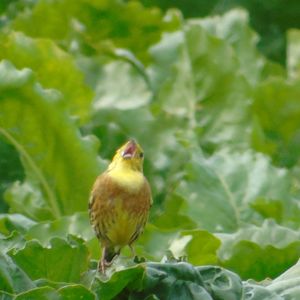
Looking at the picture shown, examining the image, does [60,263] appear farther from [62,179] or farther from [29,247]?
[62,179]

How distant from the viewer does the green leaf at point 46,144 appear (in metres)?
5.18

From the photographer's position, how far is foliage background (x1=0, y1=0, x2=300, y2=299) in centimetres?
387

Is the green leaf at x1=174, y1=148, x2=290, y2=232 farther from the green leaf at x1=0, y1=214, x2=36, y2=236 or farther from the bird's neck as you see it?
the bird's neck

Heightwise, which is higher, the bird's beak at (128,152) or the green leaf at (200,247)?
the bird's beak at (128,152)

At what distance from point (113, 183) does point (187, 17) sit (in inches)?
161

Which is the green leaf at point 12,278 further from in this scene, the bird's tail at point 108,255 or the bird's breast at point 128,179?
the bird's breast at point 128,179

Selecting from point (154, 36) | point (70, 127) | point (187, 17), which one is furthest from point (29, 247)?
point (187, 17)

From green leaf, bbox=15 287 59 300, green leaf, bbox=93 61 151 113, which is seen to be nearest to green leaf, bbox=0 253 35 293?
green leaf, bbox=15 287 59 300

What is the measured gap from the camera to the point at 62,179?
536cm

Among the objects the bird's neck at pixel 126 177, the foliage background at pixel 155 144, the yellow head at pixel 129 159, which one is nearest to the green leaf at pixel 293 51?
the foliage background at pixel 155 144

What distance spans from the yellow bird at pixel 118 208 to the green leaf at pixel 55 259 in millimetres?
263

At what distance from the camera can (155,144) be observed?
6043mm

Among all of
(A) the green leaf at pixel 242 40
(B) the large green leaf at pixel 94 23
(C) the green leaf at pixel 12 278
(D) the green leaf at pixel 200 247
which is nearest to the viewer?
(C) the green leaf at pixel 12 278

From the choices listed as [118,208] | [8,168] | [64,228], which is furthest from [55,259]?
[8,168]
